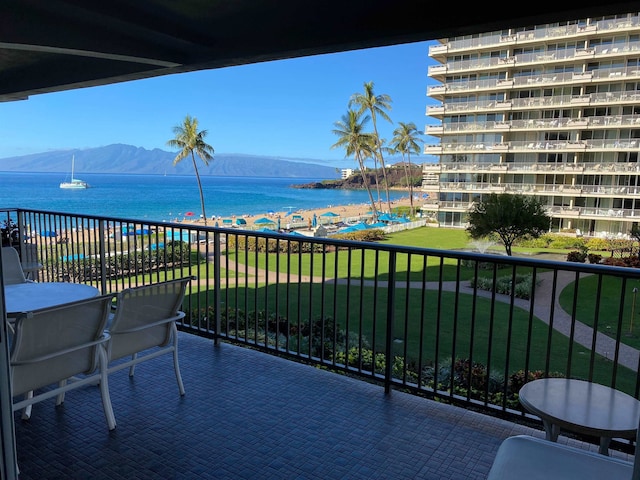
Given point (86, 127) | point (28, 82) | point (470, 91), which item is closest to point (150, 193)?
point (86, 127)

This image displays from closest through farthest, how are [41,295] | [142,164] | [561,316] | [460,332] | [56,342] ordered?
[56,342], [41,295], [460,332], [561,316], [142,164]

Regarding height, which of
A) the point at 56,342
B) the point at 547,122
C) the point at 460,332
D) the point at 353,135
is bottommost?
the point at 460,332

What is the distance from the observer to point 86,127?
89.9 metres

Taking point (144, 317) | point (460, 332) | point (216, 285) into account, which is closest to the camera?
point (144, 317)

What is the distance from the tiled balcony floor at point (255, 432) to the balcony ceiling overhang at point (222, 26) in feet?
7.06

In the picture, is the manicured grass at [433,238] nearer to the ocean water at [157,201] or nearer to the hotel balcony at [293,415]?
the hotel balcony at [293,415]

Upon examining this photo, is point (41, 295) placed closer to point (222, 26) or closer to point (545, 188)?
point (222, 26)

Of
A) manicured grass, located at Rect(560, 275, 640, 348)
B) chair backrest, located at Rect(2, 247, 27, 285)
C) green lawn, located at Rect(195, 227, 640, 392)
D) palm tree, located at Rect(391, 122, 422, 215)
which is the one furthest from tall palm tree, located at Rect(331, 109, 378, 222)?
chair backrest, located at Rect(2, 247, 27, 285)

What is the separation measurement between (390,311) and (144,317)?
5.35ft

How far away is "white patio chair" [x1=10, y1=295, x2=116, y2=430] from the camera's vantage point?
224 cm

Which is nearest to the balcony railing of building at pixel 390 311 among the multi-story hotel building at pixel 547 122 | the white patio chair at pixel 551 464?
the white patio chair at pixel 551 464

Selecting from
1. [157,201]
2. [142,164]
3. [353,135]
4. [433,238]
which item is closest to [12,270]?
[433,238]

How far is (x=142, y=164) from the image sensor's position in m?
142

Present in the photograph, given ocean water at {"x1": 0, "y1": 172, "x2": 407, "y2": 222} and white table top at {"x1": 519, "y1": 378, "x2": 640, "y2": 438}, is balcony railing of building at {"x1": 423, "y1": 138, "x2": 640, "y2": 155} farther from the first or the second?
white table top at {"x1": 519, "y1": 378, "x2": 640, "y2": 438}
